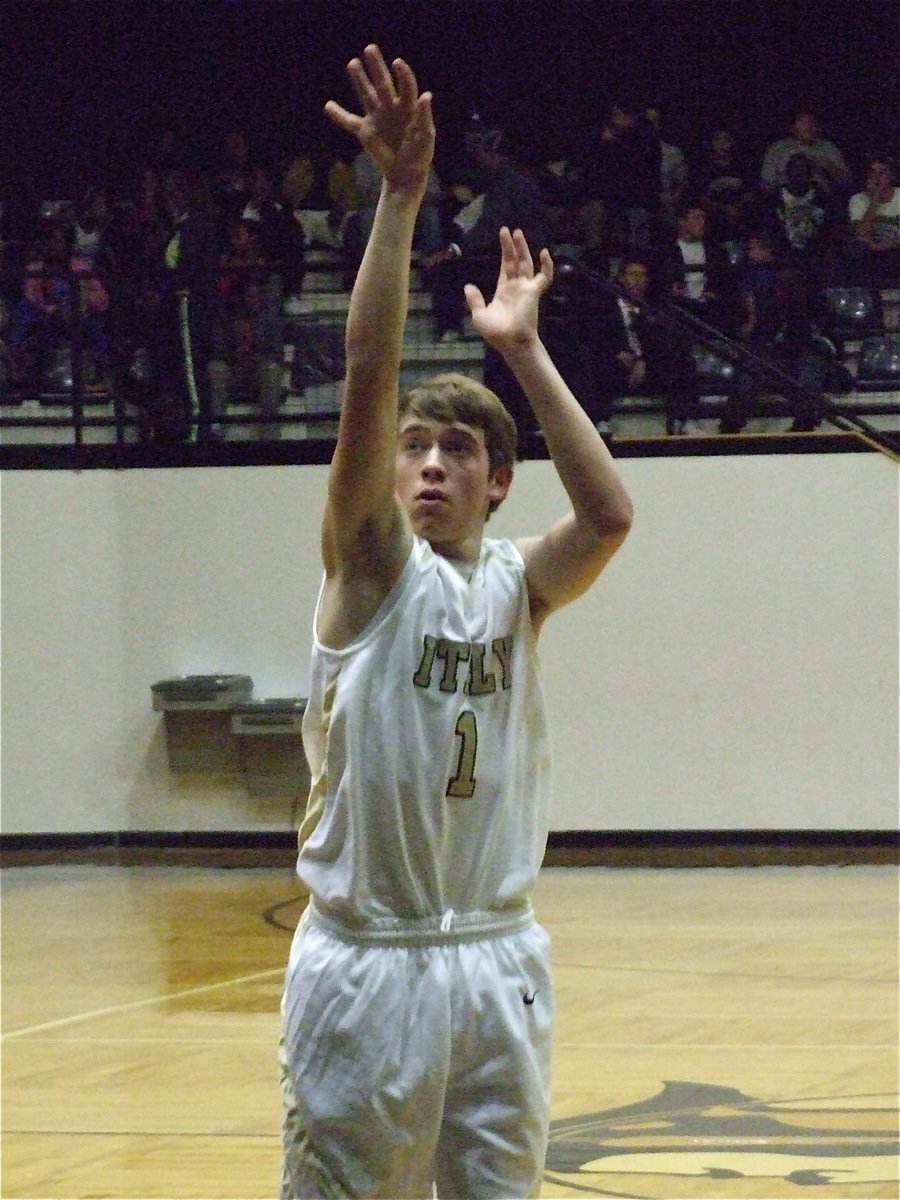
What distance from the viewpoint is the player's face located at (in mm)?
2488

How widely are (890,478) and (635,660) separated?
1.68 meters

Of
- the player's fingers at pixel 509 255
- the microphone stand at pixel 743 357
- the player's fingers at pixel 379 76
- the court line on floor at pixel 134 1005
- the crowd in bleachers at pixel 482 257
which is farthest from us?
the crowd in bleachers at pixel 482 257

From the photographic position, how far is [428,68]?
1352cm

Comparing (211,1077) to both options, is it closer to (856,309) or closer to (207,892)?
(207,892)

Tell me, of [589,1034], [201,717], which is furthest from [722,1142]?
[201,717]

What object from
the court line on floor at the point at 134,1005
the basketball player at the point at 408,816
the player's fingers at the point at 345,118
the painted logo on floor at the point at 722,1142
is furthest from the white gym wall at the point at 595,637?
the player's fingers at the point at 345,118

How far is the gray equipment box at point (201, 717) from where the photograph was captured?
10.4 meters

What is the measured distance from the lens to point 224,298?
10.9 meters

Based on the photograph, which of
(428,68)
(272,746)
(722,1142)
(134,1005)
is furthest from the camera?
(428,68)

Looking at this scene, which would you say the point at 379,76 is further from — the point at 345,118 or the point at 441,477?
the point at 441,477

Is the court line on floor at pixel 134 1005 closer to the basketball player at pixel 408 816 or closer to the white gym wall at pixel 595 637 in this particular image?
the white gym wall at pixel 595 637

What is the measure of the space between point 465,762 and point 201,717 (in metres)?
8.37

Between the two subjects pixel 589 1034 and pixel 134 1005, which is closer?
pixel 589 1034

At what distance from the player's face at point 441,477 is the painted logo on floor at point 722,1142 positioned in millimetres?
2324
